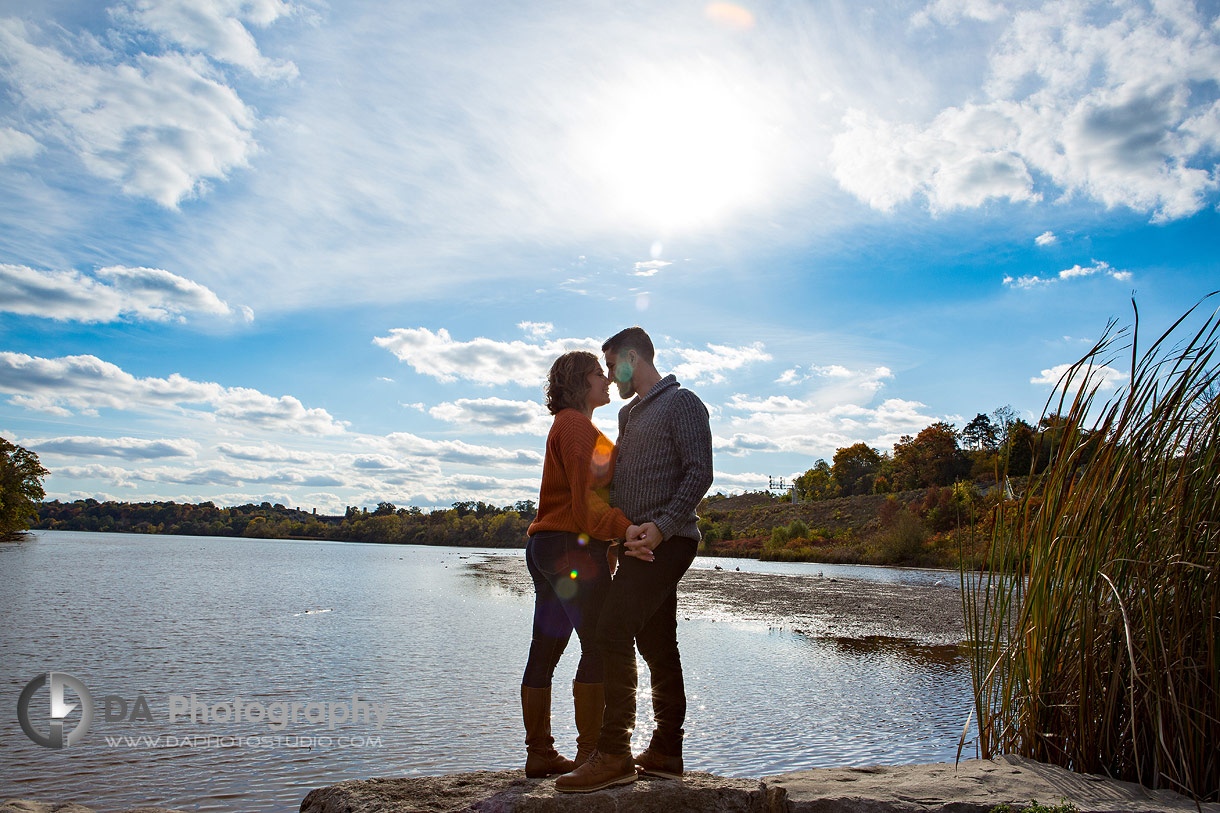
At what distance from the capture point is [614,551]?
3.26 metres

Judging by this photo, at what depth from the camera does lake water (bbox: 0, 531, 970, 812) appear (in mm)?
5320

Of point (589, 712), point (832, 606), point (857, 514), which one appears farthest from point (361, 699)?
point (857, 514)

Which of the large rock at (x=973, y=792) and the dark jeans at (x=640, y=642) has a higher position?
the dark jeans at (x=640, y=642)

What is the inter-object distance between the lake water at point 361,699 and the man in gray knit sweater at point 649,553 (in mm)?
2641

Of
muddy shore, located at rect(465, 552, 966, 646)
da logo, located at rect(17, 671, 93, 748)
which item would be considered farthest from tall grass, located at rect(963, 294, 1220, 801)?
muddy shore, located at rect(465, 552, 966, 646)

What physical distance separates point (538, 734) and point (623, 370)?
1734 millimetres

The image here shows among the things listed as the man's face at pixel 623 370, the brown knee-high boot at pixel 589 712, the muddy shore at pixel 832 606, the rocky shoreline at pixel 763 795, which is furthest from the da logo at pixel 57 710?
the muddy shore at pixel 832 606

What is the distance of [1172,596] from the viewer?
3236 millimetres

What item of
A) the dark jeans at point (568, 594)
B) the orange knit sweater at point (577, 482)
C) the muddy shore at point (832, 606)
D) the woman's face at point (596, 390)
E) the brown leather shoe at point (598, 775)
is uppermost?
the woman's face at point (596, 390)

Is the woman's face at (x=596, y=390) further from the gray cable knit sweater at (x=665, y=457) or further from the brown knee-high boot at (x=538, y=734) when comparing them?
the brown knee-high boot at (x=538, y=734)

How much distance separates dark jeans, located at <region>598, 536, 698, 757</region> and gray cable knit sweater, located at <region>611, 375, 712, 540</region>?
0.18m

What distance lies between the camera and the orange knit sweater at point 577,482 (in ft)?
10.1

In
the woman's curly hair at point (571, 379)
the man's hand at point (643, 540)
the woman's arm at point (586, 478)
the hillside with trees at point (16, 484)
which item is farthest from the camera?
the hillside with trees at point (16, 484)

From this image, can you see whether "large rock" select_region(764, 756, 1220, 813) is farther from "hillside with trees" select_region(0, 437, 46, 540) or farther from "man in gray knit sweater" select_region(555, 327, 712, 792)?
"hillside with trees" select_region(0, 437, 46, 540)
